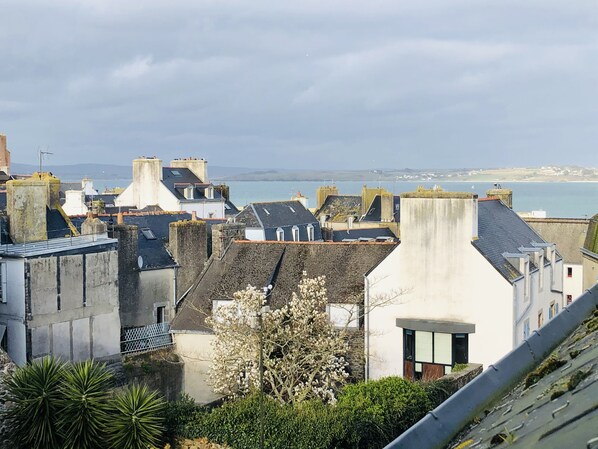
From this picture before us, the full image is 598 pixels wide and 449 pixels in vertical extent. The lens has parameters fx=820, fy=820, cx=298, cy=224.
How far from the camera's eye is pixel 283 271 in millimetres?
29234

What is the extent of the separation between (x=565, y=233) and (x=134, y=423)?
33.4 m

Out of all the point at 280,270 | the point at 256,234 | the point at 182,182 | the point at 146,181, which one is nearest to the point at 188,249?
the point at 280,270

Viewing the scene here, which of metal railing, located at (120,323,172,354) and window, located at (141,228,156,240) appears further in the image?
window, located at (141,228,156,240)

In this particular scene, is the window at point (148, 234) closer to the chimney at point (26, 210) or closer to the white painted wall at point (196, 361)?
the chimney at point (26, 210)

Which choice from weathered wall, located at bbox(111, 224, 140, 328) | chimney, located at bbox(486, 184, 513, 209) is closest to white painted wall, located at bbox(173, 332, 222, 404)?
weathered wall, located at bbox(111, 224, 140, 328)

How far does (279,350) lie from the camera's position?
24406 millimetres

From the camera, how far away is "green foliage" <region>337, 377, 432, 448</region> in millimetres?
17344

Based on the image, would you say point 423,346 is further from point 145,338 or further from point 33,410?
point 33,410

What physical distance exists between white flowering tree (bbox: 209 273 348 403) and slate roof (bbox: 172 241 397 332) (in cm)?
289

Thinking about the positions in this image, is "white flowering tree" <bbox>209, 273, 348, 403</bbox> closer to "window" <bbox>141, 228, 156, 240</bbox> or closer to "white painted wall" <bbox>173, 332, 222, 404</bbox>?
"white painted wall" <bbox>173, 332, 222, 404</bbox>

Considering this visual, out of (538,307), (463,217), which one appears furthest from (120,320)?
(538,307)

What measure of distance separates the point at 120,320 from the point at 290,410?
43.7 feet

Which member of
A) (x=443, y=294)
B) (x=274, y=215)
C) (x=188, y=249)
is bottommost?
(x=443, y=294)

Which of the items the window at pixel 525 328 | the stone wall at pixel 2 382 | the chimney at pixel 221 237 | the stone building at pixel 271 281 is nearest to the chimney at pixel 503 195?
the stone building at pixel 271 281
